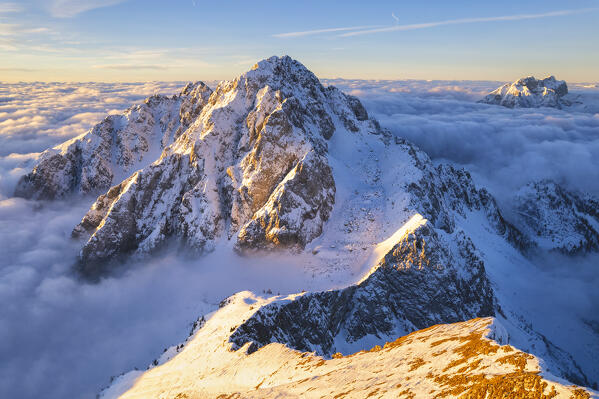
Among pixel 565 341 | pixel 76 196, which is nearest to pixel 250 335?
pixel 76 196

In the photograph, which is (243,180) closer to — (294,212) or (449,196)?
(294,212)

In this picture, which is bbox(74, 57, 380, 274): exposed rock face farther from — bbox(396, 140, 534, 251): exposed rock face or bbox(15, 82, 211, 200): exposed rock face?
bbox(396, 140, 534, 251): exposed rock face

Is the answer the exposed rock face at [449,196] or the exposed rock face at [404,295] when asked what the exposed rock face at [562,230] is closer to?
the exposed rock face at [449,196]

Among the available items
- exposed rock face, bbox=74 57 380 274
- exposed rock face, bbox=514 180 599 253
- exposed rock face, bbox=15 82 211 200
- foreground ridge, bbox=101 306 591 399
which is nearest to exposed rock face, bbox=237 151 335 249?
exposed rock face, bbox=74 57 380 274

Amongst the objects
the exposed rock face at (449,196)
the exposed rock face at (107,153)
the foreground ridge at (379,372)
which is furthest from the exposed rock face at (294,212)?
the exposed rock face at (107,153)

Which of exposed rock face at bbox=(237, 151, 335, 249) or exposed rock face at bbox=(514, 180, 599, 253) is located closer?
exposed rock face at bbox=(237, 151, 335, 249)

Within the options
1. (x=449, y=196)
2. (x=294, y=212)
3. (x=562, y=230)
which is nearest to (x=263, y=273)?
(x=294, y=212)
